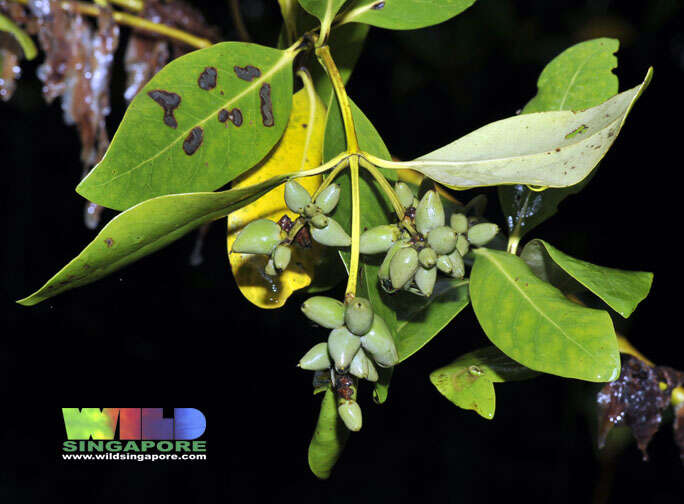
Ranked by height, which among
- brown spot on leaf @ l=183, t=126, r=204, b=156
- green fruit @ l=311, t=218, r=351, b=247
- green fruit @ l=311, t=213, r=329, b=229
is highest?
brown spot on leaf @ l=183, t=126, r=204, b=156

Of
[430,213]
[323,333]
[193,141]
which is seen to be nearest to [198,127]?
[193,141]

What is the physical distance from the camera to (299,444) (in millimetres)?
2586

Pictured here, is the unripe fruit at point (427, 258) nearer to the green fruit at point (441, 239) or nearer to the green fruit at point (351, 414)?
the green fruit at point (441, 239)

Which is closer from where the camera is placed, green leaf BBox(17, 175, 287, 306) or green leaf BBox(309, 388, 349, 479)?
green leaf BBox(17, 175, 287, 306)

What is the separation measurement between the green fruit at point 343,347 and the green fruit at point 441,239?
0.36 ft

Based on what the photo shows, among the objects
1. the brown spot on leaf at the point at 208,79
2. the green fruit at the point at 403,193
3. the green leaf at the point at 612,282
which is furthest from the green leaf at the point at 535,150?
the brown spot on leaf at the point at 208,79

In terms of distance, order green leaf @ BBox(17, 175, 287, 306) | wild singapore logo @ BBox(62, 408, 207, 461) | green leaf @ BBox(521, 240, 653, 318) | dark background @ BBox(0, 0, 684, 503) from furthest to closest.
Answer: dark background @ BBox(0, 0, 684, 503) → wild singapore logo @ BBox(62, 408, 207, 461) → green leaf @ BBox(521, 240, 653, 318) → green leaf @ BBox(17, 175, 287, 306)

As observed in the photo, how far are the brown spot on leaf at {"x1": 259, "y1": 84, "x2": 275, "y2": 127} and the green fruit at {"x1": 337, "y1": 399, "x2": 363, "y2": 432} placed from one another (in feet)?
1.04

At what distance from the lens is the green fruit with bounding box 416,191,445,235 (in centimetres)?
56

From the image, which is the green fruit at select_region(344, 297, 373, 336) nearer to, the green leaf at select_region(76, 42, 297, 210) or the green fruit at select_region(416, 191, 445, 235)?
the green fruit at select_region(416, 191, 445, 235)

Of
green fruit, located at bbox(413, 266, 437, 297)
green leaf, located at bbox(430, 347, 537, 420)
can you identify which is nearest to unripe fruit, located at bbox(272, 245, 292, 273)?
green fruit, located at bbox(413, 266, 437, 297)

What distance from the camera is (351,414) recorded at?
1.79 feet

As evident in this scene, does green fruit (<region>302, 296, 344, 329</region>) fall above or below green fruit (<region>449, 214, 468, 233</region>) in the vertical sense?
below

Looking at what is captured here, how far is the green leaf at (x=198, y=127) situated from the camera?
0.58 m
